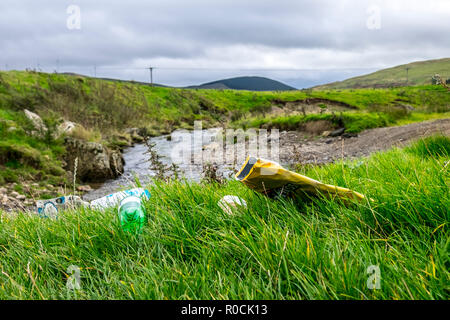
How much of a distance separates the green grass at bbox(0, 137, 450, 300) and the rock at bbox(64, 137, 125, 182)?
9827 millimetres

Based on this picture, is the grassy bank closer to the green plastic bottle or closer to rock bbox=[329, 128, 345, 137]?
rock bbox=[329, 128, 345, 137]

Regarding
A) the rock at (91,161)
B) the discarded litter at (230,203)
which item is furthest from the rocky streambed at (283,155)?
the discarded litter at (230,203)

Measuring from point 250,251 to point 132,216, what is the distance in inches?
43.2

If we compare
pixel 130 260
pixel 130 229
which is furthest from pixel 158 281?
pixel 130 229

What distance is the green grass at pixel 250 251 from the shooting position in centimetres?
138

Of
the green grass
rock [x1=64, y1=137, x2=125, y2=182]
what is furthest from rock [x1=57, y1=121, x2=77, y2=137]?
the green grass

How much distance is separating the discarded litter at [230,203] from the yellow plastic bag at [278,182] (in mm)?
221

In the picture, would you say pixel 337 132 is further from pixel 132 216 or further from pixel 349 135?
pixel 132 216

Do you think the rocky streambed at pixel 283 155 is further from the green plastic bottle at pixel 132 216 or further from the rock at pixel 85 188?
the green plastic bottle at pixel 132 216

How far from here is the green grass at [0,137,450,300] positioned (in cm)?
138

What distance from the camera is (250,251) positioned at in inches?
63.3

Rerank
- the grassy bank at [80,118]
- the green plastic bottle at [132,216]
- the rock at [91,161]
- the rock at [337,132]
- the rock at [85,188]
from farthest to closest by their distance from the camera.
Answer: the rock at [337,132], the rock at [91,161], the grassy bank at [80,118], the rock at [85,188], the green plastic bottle at [132,216]

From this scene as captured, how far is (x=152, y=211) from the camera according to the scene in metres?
2.50
